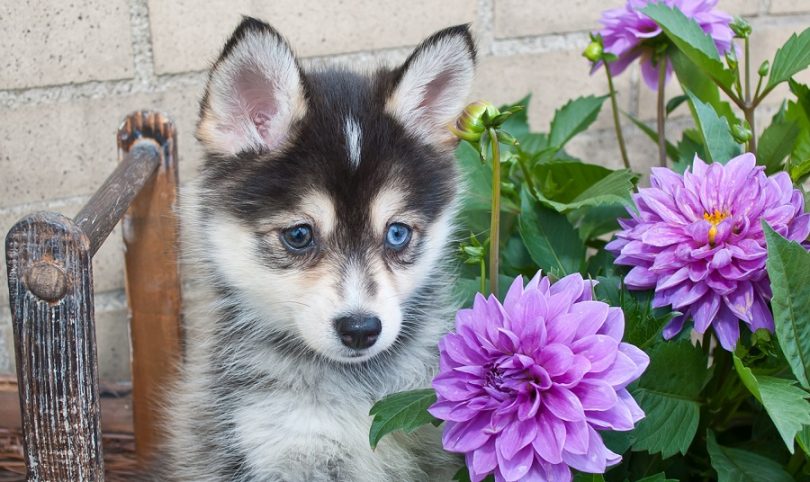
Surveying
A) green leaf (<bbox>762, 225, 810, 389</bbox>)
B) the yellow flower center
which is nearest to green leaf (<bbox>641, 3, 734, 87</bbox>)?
the yellow flower center

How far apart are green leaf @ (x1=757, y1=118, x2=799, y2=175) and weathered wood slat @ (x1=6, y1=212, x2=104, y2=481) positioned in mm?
1173

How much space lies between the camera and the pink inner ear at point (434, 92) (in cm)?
155

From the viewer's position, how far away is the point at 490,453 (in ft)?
3.79

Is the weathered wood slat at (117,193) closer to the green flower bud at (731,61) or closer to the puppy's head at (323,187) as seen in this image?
the puppy's head at (323,187)

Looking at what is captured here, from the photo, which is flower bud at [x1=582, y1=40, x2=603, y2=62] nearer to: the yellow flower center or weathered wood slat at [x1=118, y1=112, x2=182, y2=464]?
the yellow flower center

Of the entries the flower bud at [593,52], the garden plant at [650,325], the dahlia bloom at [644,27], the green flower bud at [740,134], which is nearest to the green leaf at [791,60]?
the garden plant at [650,325]

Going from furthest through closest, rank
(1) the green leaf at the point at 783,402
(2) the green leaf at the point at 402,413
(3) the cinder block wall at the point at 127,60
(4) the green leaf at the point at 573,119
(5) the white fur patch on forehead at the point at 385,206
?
(3) the cinder block wall at the point at 127,60, (4) the green leaf at the point at 573,119, (5) the white fur patch on forehead at the point at 385,206, (2) the green leaf at the point at 402,413, (1) the green leaf at the point at 783,402

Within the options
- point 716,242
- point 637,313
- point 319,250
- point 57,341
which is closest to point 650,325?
point 637,313

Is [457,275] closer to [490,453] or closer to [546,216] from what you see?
[546,216]

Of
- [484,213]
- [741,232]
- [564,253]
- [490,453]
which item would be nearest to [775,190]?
[741,232]

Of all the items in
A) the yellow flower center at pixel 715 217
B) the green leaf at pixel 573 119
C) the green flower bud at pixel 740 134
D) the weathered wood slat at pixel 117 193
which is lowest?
the weathered wood slat at pixel 117 193

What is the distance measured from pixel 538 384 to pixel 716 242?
1.17 feet

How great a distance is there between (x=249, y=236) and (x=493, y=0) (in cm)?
123

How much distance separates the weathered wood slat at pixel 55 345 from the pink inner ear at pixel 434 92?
66cm
